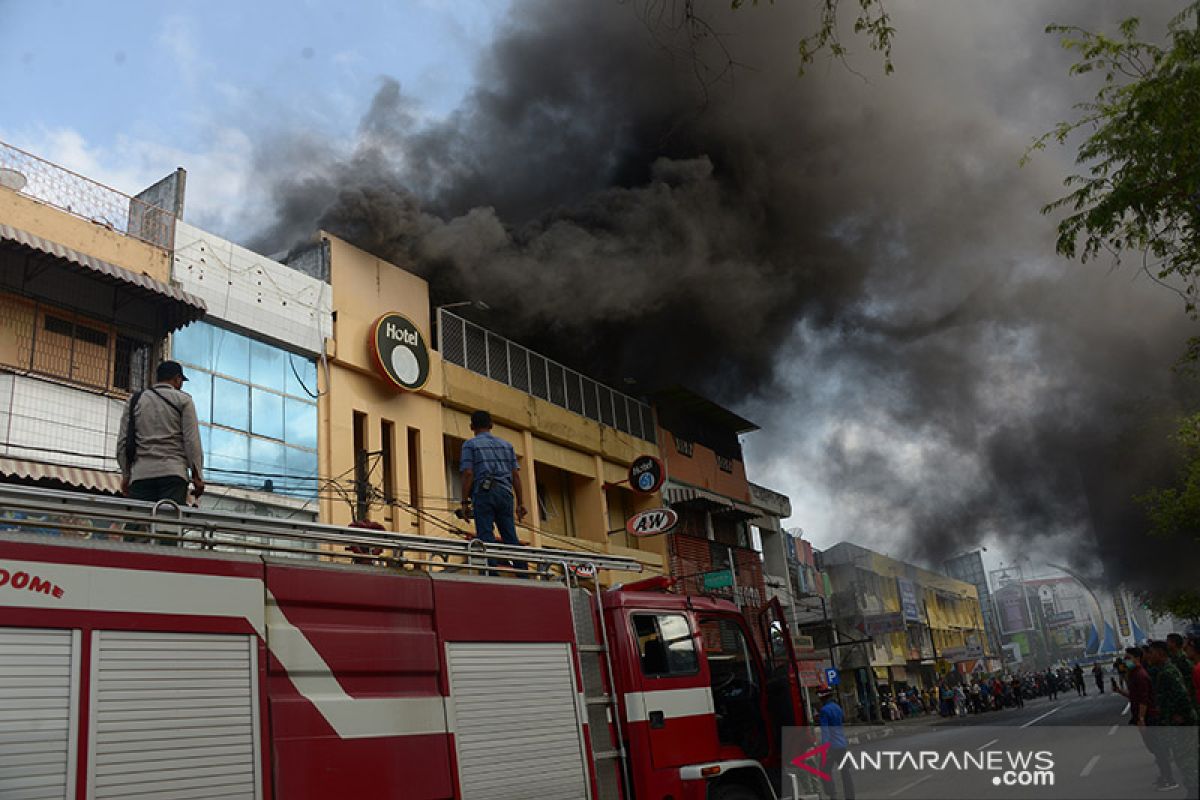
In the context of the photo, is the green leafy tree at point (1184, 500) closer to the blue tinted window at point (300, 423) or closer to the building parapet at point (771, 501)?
the building parapet at point (771, 501)

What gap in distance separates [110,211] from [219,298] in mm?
1723

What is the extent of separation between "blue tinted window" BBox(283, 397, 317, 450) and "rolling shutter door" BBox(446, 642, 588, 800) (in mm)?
8970

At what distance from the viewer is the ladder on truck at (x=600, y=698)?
5.72 metres

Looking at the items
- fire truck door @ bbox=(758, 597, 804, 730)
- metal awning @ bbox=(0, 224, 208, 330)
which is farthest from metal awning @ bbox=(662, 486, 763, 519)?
fire truck door @ bbox=(758, 597, 804, 730)

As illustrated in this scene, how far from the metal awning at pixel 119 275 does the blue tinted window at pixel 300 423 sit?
188cm

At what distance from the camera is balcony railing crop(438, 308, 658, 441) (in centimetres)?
1773

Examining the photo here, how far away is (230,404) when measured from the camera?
12852 mm

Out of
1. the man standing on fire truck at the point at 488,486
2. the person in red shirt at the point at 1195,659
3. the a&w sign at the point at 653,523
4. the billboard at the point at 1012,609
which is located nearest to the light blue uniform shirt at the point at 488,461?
the man standing on fire truck at the point at 488,486

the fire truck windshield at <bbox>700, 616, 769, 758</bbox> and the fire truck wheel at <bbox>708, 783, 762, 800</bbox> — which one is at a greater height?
the fire truck windshield at <bbox>700, 616, 769, 758</bbox>

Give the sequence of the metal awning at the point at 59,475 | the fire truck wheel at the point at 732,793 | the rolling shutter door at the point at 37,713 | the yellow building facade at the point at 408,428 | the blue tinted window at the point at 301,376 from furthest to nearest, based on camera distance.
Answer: the yellow building facade at the point at 408,428, the blue tinted window at the point at 301,376, the metal awning at the point at 59,475, the fire truck wheel at the point at 732,793, the rolling shutter door at the point at 37,713

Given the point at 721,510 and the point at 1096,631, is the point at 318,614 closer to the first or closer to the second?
the point at 721,510

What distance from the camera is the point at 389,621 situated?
16.5ft

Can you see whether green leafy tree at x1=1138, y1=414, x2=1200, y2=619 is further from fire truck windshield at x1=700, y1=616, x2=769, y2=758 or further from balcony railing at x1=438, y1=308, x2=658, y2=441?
fire truck windshield at x1=700, y1=616, x2=769, y2=758

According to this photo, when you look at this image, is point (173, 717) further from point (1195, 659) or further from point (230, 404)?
point (230, 404)
